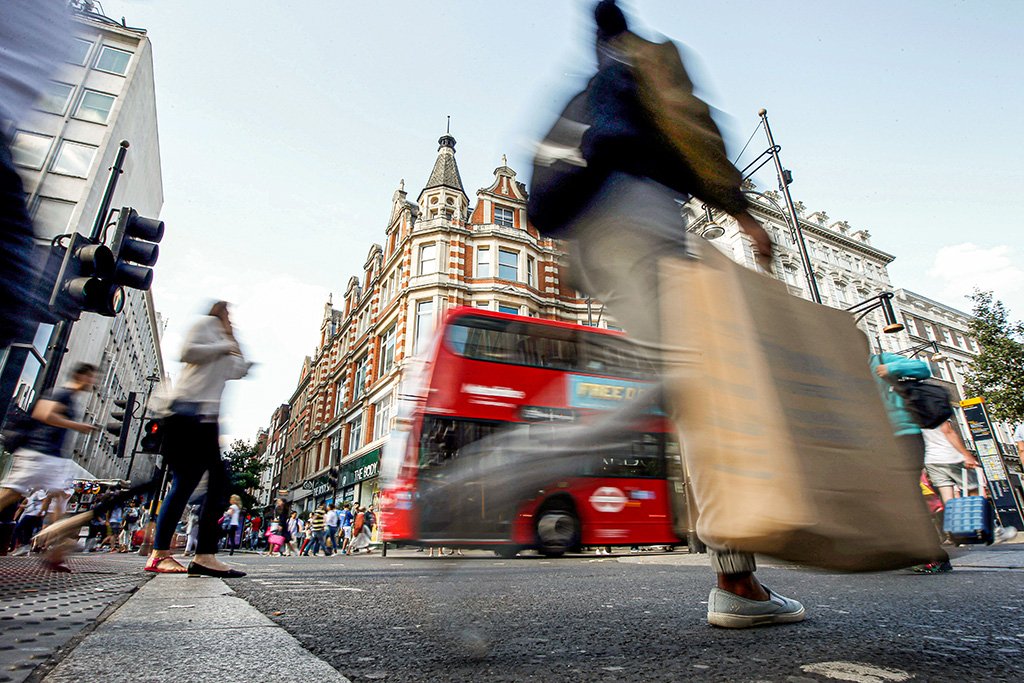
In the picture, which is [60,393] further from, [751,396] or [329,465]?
[329,465]

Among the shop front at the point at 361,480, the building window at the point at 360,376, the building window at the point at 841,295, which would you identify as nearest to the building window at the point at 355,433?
the shop front at the point at 361,480

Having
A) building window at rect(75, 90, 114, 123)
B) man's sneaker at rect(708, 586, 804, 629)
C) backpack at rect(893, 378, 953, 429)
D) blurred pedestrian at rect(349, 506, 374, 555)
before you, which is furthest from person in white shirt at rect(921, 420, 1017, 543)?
building window at rect(75, 90, 114, 123)

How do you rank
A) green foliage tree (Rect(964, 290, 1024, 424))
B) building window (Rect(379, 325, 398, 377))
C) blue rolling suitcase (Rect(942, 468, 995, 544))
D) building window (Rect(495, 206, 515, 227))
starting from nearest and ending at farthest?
blue rolling suitcase (Rect(942, 468, 995, 544)) < green foliage tree (Rect(964, 290, 1024, 424)) < building window (Rect(379, 325, 398, 377)) < building window (Rect(495, 206, 515, 227))

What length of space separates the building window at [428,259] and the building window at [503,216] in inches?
161

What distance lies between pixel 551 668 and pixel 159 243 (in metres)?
4.22

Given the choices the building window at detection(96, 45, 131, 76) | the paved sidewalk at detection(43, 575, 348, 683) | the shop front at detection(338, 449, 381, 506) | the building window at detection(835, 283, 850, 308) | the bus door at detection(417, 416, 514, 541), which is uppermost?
the building window at detection(96, 45, 131, 76)

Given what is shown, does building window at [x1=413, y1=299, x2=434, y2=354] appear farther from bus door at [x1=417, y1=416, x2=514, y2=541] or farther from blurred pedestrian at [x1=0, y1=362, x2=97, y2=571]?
bus door at [x1=417, y1=416, x2=514, y2=541]

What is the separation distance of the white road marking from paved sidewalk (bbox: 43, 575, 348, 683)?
96 centimetres

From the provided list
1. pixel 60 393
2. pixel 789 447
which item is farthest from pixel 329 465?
pixel 789 447

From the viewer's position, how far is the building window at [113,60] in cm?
2589

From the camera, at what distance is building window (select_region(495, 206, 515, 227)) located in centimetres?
2688

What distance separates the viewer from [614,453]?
4.10ft

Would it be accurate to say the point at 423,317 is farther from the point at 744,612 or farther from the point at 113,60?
the point at 744,612

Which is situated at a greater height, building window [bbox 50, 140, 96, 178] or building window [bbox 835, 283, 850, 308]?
building window [bbox 50, 140, 96, 178]
